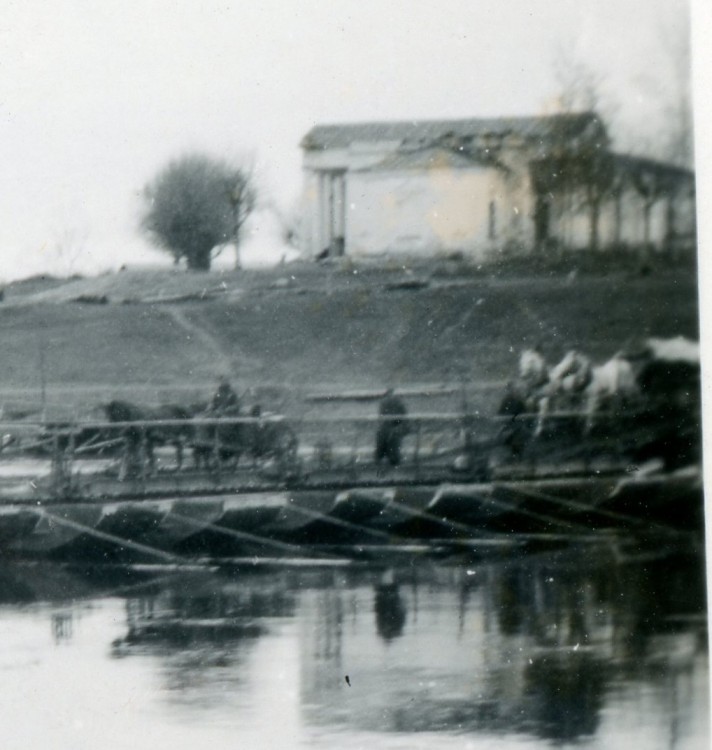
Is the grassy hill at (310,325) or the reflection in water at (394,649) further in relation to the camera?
the grassy hill at (310,325)

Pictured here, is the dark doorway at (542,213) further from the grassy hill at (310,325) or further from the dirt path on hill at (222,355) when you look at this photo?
the dirt path on hill at (222,355)

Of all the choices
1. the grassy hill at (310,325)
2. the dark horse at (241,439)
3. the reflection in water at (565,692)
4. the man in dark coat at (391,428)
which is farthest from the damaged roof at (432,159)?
the reflection in water at (565,692)

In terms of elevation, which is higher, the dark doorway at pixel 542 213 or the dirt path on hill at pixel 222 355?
the dark doorway at pixel 542 213

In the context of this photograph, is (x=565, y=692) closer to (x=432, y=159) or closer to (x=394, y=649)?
(x=394, y=649)

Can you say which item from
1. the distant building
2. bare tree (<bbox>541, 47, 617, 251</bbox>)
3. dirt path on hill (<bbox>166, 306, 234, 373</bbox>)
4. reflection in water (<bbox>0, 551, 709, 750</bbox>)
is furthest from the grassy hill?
reflection in water (<bbox>0, 551, 709, 750</bbox>)

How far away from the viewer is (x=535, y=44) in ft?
11.1

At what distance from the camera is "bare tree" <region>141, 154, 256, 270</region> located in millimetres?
3410

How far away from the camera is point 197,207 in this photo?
11.3ft

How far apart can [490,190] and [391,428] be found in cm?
85

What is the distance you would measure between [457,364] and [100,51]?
159 centimetres

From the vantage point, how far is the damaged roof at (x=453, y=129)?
3377mm

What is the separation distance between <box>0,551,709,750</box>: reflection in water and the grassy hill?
64 centimetres

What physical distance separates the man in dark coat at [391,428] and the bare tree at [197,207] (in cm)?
71

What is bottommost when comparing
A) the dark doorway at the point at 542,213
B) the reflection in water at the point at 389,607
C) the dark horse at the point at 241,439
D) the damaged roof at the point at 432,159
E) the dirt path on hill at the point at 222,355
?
the reflection in water at the point at 389,607
